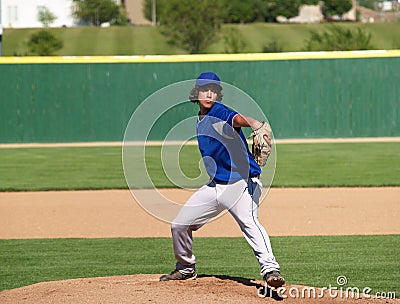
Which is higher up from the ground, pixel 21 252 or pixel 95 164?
pixel 21 252

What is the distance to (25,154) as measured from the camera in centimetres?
2336

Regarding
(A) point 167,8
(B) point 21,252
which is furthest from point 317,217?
(A) point 167,8

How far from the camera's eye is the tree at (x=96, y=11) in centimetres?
7381

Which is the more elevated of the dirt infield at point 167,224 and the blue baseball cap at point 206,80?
the blue baseball cap at point 206,80

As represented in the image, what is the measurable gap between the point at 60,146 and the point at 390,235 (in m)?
16.3

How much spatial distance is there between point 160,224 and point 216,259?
2929mm

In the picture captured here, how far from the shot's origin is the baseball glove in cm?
653

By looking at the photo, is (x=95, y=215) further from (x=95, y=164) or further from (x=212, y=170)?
(x=95, y=164)

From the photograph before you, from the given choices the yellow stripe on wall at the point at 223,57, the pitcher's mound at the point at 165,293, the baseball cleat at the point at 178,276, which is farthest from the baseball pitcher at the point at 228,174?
the yellow stripe on wall at the point at 223,57

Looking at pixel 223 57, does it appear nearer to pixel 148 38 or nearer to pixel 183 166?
pixel 183 166

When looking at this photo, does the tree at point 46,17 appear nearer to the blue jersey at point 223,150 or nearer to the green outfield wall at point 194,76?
the green outfield wall at point 194,76

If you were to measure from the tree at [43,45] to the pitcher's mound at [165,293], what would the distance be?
44585mm

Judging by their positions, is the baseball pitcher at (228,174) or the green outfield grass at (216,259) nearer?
the baseball pitcher at (228,174)

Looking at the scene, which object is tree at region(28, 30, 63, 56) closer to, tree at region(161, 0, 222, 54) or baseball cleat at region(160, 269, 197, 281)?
tree at region(161, 0, 222, 54)
